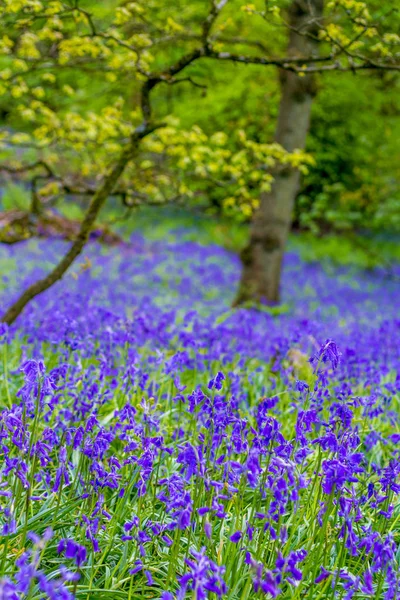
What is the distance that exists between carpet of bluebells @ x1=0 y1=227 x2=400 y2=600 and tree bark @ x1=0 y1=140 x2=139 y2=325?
0.60 ft

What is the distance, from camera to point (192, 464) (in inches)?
92.0

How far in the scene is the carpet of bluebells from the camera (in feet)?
7.66

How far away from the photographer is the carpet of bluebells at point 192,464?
2336 millimetres

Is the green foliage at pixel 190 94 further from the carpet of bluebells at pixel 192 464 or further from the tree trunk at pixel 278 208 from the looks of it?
the carpet of bluebells at pixel 192 464

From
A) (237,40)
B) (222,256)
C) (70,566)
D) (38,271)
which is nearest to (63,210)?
(222,256)

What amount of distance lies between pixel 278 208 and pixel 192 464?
8.51m

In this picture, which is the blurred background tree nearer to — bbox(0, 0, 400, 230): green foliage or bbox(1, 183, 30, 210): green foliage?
bbox(0, 0, 400, 230): green foliage

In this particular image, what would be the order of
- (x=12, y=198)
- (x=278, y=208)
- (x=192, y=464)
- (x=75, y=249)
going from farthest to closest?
(x=12, y=198)
(x=278, y=208)
(x=75, y=249)
(x=192, y=464)

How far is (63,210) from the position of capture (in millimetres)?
18703

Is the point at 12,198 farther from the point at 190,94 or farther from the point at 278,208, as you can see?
the point at 278,208

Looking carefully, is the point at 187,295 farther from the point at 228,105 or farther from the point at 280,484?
the point at 280,484

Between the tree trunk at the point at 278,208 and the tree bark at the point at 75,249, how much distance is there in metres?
5.08

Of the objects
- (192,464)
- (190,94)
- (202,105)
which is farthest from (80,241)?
Answer: (190,94)

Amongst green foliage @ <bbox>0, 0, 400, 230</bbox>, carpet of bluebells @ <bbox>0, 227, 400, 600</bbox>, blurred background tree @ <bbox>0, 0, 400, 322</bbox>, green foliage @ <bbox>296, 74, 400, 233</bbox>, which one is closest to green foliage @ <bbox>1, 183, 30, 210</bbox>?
blurred background tree @ <bbox>0, 0, 400, 322</bbox>
